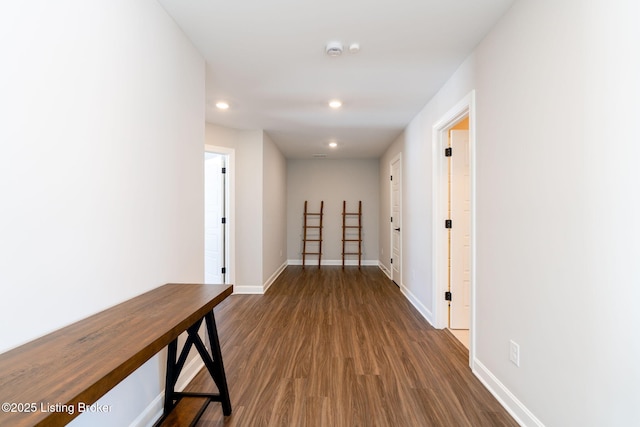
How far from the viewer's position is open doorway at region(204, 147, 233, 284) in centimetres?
440

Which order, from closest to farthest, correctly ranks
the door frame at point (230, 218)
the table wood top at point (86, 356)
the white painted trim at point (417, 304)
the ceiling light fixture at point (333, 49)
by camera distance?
1. the table wood top at point (86, 356)
2. the ceiling light fixture at point (333, 49)
3. the white painted trim at point (417, 304)
4. the door frame at point (230, 218)

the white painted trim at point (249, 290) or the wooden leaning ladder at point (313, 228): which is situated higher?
the wooden leaning ladder at point (313, 228)

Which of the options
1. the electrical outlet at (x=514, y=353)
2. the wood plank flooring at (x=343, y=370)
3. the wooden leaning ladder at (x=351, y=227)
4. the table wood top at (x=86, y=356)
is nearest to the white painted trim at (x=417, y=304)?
the wood plank flooring at (x=343, y=370)

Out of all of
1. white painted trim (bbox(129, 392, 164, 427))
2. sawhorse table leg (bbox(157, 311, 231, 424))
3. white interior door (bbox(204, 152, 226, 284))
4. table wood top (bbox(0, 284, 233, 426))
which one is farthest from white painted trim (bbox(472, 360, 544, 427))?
white interior door (bbox(204, 152, 226, 284))

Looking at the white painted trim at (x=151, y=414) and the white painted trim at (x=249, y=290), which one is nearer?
the white painted trim at (x=151, y=414)

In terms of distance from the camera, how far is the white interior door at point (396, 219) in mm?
4805

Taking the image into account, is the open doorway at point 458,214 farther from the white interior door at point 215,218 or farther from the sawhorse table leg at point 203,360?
the white interior door at point 215,218

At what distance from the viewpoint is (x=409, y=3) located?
5.68ft

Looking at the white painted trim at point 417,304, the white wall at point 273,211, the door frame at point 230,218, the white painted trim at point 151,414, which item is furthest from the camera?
the white wall at point 273,211

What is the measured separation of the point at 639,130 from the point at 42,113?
1.98 metres

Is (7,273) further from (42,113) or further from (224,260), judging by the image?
(224,260)

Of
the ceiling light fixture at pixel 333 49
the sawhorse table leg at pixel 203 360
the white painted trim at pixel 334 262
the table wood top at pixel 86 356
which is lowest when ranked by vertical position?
the white painted trim at pixel 334 262

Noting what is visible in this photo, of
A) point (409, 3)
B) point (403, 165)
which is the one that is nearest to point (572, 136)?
point (409, 3)

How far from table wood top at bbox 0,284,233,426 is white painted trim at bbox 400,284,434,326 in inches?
99.9
